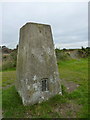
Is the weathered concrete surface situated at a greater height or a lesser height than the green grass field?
greater

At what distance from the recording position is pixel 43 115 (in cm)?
463

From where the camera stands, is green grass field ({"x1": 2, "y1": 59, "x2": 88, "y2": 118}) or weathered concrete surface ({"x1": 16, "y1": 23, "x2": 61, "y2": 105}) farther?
weathered concrete surface ({"x1": 16, "y1": 23, "x2": 61, "y2": 105})

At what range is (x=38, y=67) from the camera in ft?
18.4

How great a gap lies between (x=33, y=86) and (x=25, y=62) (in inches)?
41.7

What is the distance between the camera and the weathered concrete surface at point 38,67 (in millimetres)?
5441

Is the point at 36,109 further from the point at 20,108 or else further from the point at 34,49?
the point at 34,49

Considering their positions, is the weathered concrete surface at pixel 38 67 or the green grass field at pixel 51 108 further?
the weathered concrete surface at pixel 38 67

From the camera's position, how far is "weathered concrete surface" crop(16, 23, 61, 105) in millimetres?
5441

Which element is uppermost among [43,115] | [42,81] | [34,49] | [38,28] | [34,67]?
[38,28]

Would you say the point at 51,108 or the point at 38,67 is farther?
the point at 38,67

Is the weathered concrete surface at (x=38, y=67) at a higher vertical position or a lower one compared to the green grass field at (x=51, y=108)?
higher

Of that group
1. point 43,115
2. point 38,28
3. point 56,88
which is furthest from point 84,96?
point 38,28

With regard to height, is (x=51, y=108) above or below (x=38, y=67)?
below

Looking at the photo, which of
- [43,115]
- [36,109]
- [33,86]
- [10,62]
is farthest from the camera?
[10,62]
